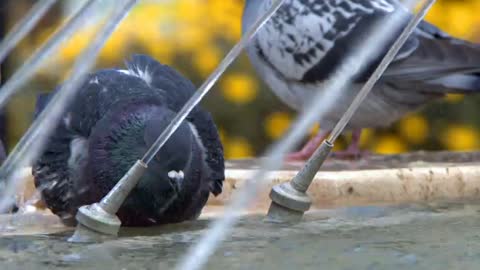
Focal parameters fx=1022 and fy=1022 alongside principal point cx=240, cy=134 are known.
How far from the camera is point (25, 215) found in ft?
10.5

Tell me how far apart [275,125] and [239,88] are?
11.0 inches

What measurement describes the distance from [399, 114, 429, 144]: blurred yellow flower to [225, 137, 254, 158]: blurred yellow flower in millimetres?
798

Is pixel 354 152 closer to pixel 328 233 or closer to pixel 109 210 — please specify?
pixel 328 233

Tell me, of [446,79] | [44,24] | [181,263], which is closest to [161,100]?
[181,263]

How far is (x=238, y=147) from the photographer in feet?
17.1

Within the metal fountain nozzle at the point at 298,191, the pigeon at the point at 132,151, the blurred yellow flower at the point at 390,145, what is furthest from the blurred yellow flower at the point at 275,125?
the metal fountain nozzle at the point at 298,191

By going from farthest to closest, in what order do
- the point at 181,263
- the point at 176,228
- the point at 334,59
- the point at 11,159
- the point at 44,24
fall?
the point at 44,24
the point at 334,59
the point at 11,159
the point at 176,228
the point at 181,263

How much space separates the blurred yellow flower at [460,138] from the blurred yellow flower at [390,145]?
22 cm

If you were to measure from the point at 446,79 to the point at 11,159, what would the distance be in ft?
6.12

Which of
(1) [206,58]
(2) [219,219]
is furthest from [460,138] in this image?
(2) [219,219]

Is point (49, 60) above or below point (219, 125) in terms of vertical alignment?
above

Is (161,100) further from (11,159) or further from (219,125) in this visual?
(219,125)

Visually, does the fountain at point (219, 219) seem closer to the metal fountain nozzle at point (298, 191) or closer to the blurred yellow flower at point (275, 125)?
the metal fountain nozzle at point (298, 191)

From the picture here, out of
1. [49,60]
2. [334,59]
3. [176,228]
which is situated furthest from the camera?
[49,60]
